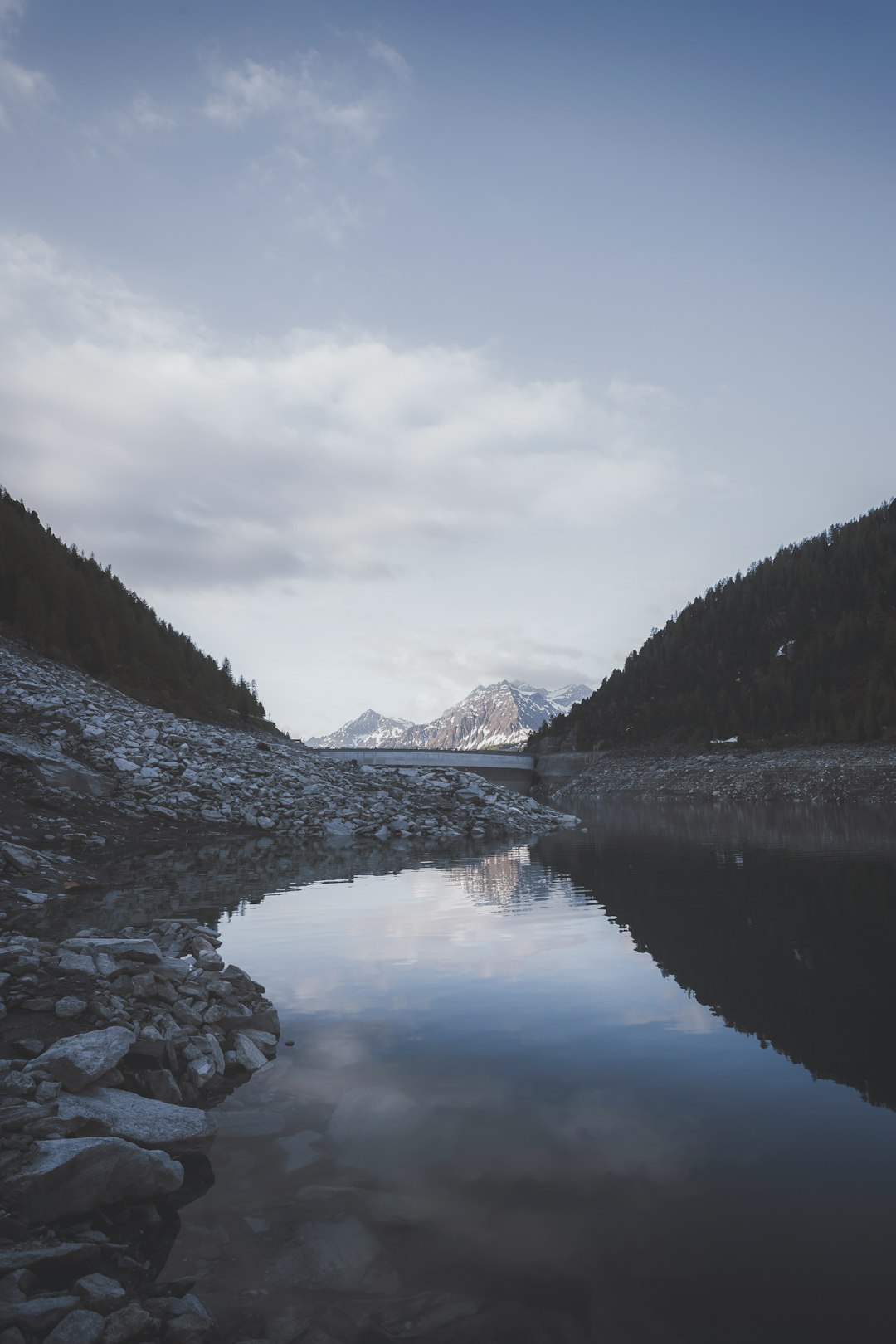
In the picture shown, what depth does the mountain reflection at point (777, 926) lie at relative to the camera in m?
9.95

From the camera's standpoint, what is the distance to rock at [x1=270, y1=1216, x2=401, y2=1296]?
522 cm

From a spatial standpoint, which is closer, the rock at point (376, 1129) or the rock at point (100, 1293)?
the rock at point (100, 1293)

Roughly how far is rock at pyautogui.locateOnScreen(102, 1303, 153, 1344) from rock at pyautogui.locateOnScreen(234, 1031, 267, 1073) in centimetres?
463

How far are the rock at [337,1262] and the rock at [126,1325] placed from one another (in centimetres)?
96

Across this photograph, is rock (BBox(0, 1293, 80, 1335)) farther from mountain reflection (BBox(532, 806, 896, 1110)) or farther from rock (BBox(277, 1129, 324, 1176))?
mountain reflection (BBox(532, 806, 896, 1110))

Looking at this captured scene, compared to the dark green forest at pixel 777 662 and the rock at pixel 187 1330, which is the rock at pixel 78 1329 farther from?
the dark green forest at pixel 777 662

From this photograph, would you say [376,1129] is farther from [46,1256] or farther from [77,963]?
[77,963]

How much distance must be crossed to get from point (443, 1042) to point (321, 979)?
3992 mm

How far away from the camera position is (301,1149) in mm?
7195

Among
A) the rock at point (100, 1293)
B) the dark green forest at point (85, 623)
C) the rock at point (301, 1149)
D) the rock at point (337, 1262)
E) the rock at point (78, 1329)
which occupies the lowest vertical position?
the rock at point (301, 1149)

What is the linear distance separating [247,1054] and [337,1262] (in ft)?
14.3

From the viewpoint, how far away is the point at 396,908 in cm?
2009

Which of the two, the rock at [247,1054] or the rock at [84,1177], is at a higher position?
the rock at [84,1177]

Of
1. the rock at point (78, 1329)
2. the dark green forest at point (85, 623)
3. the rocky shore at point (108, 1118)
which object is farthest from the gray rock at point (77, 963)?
the dark green forest at point (85, 623)
